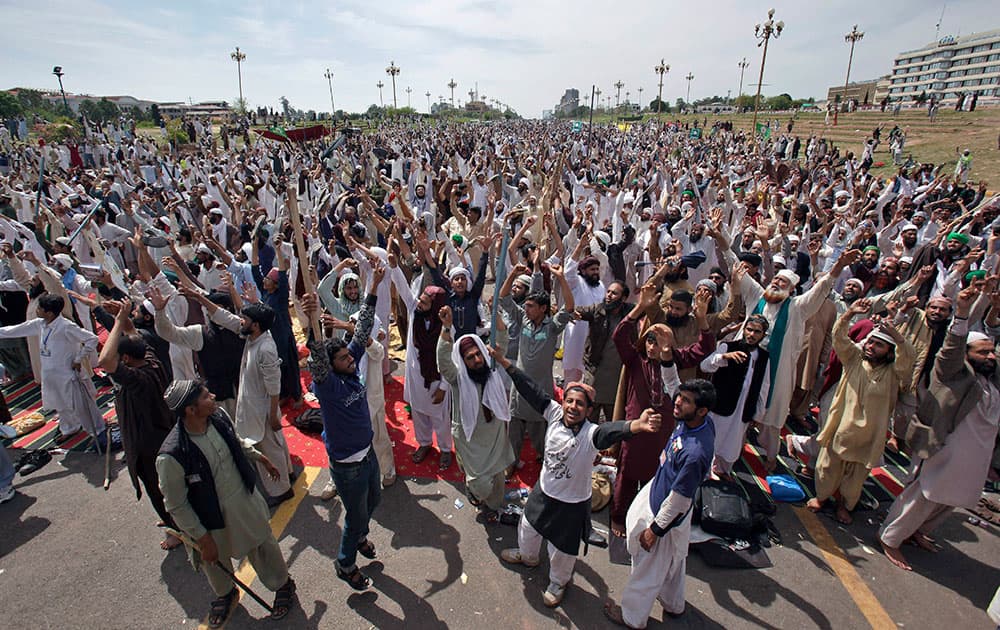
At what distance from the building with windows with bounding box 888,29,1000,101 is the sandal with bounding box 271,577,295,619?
102 metres

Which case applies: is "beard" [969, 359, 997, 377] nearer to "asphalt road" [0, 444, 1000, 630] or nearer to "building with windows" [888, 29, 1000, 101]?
"asphalt road" [0, 444, 1000, 630]

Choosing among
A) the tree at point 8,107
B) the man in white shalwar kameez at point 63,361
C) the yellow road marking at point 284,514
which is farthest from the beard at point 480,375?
the tree at point 8,107

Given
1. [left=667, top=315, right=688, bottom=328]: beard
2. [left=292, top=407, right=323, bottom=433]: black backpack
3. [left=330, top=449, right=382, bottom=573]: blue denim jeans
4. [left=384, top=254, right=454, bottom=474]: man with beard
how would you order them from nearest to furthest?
1. [left=330, top=449, right=382, bottom=573]: blue denim jeans
2. [left=667, top=315, right=688, bottom=328]: beard
3. [left=384, top=254, right=454, bottom=474]: man with beard
4. [left=292, top=407, right=323, bottom=433]: black backpack

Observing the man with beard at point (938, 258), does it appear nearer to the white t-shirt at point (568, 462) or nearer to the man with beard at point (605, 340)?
the man with beard at point (605, 340)

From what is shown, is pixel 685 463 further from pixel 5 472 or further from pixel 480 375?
pixel 5 472

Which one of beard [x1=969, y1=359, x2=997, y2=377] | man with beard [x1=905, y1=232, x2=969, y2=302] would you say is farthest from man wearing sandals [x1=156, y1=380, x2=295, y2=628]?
man with beard [x1=905, y1=232, x2=969, y2=302]

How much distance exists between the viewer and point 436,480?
4.63 metres

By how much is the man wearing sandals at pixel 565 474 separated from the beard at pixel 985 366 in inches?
96.0

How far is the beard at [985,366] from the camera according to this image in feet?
11.2

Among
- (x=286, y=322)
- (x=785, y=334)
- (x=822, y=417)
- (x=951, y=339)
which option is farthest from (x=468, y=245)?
(x=951, y=339)

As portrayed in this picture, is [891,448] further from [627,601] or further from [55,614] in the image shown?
[55,614]

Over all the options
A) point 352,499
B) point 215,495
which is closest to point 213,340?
point 215,495

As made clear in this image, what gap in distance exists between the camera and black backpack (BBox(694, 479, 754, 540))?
375cm

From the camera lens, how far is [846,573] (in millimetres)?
3598
